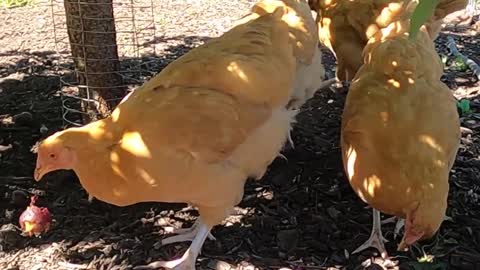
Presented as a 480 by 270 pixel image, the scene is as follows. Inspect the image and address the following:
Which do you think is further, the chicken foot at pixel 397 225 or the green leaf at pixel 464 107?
the green leaf at pixel 464 107

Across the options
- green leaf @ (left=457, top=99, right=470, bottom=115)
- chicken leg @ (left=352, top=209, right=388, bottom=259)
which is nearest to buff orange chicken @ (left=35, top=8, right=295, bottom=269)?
chicken leg @ (left=352, top=209, right=388, bottom=259)

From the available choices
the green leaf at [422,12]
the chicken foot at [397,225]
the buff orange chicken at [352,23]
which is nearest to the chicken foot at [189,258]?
the chicken foot at [397,225]

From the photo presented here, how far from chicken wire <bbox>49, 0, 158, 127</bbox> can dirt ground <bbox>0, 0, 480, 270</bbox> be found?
12 cm

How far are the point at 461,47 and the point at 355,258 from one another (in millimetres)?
3222

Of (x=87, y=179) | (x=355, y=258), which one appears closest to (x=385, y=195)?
(x=355, y=258)

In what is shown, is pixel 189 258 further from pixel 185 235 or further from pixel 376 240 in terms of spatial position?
pixel 376 240

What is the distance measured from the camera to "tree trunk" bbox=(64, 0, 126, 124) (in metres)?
3.43

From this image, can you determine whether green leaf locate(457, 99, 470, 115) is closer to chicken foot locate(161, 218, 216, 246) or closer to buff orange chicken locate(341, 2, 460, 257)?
buff orange chicken locate(341, 2, 460, 257)

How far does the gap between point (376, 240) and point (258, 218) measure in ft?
1.92

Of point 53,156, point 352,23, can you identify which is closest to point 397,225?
point 352,23

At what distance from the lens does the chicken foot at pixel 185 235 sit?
3.04 meters

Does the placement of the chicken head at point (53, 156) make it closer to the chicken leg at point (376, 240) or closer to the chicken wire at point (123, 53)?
the chicken wire at point (123, 53)

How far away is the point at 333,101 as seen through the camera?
4.52 metres

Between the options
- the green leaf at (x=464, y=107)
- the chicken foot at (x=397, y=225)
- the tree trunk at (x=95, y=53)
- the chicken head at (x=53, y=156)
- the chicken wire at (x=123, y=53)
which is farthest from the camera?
the green leaf at (x=464, y=107)
